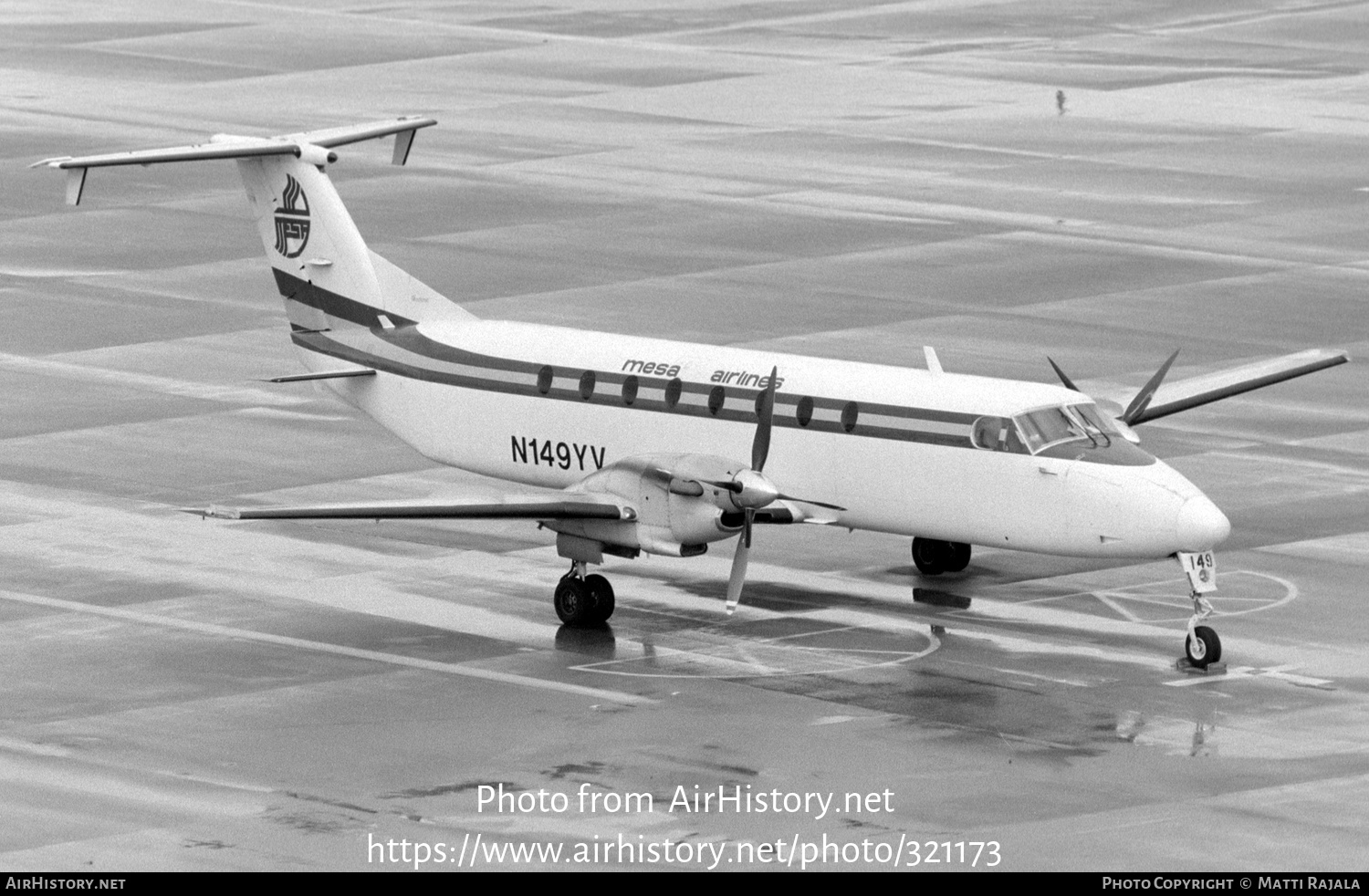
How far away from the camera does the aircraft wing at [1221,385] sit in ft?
114

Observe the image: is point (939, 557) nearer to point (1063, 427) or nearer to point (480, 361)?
point (1063, 427)

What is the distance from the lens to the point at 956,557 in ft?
110

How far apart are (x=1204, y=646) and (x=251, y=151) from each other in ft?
48.5

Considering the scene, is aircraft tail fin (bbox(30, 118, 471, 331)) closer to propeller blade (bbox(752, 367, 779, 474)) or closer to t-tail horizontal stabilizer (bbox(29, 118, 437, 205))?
t-tail horizontal stabilizer (bbox(29, 118, 437, 205))

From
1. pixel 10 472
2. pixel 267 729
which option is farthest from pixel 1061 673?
pixel 10 472

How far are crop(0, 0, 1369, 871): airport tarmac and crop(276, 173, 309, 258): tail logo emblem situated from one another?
3.45m

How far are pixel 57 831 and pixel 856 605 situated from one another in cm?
1141

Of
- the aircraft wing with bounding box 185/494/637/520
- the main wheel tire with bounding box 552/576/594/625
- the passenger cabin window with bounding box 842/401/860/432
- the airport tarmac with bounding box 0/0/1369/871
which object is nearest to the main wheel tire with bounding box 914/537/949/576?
the airport tarmac with bounding box 0/0/1369/871

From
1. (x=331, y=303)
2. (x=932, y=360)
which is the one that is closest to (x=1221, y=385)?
(x=932, y=360)

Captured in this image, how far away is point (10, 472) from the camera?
38.2 metres

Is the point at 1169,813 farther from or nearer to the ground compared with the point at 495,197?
nearer to the ground

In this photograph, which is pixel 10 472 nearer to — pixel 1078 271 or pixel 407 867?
pixel 407 867

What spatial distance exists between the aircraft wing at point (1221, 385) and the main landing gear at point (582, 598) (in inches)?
293
